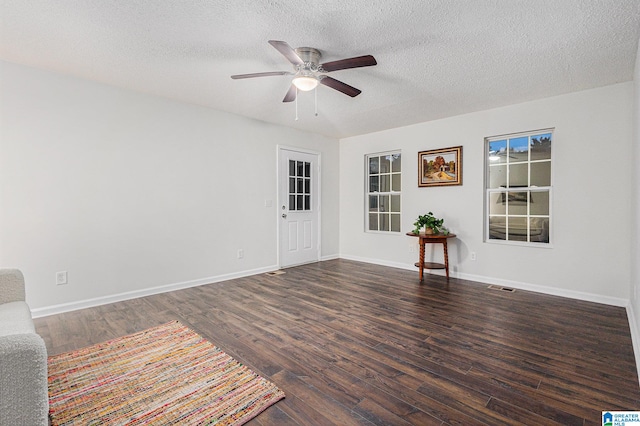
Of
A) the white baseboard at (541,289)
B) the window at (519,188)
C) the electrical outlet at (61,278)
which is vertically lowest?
the white baseboard at (541,289)

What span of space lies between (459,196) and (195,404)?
164 inches

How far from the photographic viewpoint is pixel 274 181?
5.05 metres

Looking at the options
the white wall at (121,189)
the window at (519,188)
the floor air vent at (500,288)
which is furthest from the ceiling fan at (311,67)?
the floor air vent at (500,288)

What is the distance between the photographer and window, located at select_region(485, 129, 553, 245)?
12.8 ft

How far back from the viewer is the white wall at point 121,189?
2965 millimetres

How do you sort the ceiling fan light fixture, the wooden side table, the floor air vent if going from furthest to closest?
1. the wooden side table
2. the floor air vent
3. the ceiling fan light fixture

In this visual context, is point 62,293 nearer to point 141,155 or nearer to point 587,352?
point 141,155

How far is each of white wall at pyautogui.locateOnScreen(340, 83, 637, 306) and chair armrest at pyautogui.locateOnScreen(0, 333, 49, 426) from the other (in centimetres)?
460

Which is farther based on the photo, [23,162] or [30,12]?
[23,162]

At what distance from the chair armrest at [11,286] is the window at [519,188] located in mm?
4956


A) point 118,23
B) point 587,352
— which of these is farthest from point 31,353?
point 587,352

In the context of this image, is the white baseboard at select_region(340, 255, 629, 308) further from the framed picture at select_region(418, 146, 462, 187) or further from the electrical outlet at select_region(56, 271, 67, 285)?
the electrical outlet at select_region(56, 271, 67, 285)

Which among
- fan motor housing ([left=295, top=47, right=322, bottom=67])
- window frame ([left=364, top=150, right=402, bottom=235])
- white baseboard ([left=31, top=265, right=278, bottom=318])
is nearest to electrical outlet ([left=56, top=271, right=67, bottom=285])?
white baseboard ([left=31, top=265, right=278, bottom=318])

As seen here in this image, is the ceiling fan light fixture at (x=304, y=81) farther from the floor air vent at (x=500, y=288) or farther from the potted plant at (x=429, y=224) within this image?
the floor air vent at (x=500, y=288)
